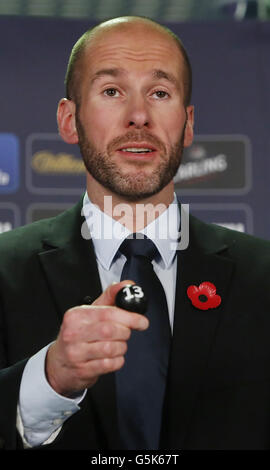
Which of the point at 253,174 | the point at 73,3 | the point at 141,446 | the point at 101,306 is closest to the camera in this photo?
the point at 101,306

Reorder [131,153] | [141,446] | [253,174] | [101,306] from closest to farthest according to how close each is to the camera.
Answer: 1. [101,306]
2. [141,446]
3. [131,153]
4. [253,174]

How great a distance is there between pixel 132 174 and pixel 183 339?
283 mm

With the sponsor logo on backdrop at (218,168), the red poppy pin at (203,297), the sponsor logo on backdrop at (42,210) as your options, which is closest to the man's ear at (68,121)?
the red poppy pin at (203,297)

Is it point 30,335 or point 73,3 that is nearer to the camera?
point 30,335

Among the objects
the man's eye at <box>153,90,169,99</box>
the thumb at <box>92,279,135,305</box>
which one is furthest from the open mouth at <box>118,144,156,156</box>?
the thumb at <box>92,279,135,305</box>

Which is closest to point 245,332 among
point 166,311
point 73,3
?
point 166,311

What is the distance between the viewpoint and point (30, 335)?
50.6 inches

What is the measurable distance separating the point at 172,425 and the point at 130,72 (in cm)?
58

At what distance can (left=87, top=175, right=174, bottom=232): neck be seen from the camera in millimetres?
1395

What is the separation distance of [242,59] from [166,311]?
155cm

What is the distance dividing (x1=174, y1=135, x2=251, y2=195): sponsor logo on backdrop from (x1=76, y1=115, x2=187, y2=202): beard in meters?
1.27

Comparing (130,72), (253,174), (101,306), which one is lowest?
(101,306)

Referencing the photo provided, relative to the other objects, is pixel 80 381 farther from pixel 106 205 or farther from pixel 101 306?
pixel 106 205

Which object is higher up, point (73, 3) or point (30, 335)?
point (73, 3)
